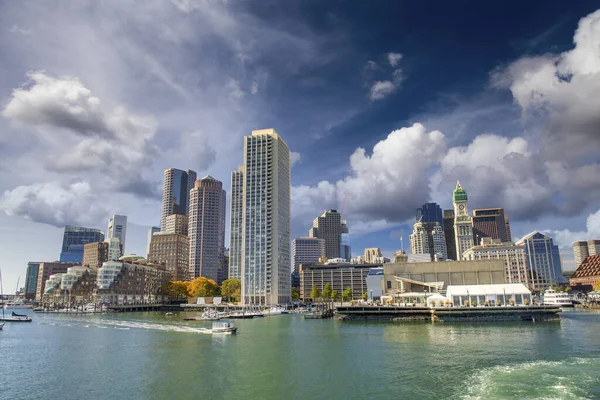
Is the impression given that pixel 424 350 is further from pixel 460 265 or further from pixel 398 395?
pixel 460 265

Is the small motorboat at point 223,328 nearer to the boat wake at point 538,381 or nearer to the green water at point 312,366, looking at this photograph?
the green water at point 312,366

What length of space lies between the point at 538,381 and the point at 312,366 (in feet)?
96.3

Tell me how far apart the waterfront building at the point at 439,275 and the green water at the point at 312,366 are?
7491 centimetres

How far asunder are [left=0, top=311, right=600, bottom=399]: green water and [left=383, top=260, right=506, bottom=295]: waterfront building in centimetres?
7491

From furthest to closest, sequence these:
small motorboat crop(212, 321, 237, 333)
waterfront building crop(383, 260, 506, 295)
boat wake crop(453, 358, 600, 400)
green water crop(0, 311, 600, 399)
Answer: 1. waterfront building crop(383, 260, 506, 295)
2. small motorboat crop(212, 321, 237, 333)
3. green water crop(0, 311, 600, 399)
4. boat wake crop(453, 358, 600, 400)

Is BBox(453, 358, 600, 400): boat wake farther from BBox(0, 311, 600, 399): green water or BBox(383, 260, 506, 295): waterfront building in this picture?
BBox(383, 260, 506, 295): waterfront building

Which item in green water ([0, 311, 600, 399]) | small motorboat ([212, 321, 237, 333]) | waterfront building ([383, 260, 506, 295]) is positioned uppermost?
waterfront building ([383, 260, 506, 295])

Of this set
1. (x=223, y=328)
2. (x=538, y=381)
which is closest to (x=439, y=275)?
(x=223, y=328)

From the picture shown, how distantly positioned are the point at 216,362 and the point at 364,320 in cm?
8167

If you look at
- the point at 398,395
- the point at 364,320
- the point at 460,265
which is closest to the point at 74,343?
the point at 398,395

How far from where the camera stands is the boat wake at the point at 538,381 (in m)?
43.8

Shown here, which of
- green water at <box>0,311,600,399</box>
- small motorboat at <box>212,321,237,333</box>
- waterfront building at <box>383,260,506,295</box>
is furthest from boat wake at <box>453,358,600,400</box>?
waterfront building at <box>383,260,506,295</box>

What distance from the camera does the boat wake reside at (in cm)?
4381

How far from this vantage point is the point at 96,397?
47.7m
